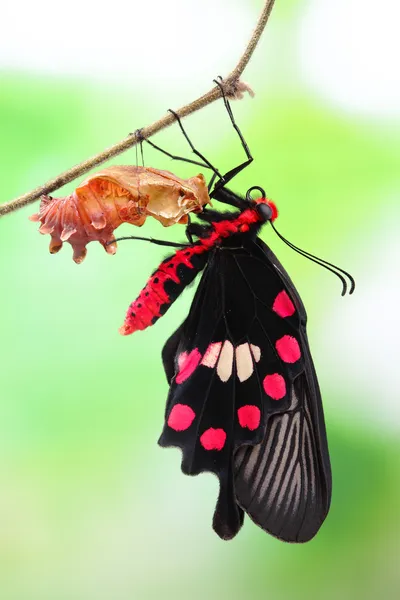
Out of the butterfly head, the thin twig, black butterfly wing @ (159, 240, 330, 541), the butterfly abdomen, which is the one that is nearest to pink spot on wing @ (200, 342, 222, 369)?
black butterfly wing @ (159, 240, 330, 541)

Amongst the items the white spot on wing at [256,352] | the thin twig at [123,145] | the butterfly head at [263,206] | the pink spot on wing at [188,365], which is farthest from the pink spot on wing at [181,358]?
the thin twig at [123,145]

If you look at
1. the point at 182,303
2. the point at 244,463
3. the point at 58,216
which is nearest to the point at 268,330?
the point at 244,463

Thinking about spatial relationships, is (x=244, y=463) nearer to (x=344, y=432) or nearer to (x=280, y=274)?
(x=280, y=274)

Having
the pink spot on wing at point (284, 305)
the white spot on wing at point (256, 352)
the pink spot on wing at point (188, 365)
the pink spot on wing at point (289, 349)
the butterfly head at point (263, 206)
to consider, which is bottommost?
the pink spot on wing at point (188, 365)

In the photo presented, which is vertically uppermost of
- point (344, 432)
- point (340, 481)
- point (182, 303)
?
point (182, 303)

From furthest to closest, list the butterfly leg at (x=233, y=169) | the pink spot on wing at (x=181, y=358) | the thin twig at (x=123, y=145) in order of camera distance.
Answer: the pink spot on wing at (x=181, y=358) < the butterfly leg at (x=233, y=169) < the thin twig at (x=123, y=145)

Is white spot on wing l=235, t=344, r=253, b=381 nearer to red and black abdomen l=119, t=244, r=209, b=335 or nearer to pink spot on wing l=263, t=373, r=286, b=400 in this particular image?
pink spot on wing l=263, t=373, r=286, b=400

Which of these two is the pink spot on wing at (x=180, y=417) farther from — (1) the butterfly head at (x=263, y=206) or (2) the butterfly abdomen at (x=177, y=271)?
(1) the butterfly head at (x=263, y=206)
